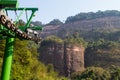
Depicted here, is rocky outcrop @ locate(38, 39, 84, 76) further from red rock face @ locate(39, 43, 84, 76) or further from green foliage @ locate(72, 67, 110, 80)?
green foliage @ locate(72, 67, 110, 80)

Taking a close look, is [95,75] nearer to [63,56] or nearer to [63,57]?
[63,57]

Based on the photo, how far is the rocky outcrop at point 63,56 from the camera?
6412 inches

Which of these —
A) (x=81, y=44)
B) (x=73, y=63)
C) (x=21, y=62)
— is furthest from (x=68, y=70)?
(x=21, y=62)

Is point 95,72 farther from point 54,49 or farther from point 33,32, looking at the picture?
point 33,32

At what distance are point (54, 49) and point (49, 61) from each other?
6.46 m

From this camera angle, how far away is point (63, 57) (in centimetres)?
16688

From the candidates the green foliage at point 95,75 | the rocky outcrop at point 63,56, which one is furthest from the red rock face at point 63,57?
the green foliage at point 95,75

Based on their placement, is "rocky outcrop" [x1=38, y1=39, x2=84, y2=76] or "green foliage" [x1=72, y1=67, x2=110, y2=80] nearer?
"green foliage" [x1=72, y1=67, x2=110, y2=80]

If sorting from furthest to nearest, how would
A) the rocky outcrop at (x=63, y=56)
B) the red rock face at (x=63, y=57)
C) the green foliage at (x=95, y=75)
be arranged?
the rocky outcrop at (x=63, y=56)
the red rock face at (x=63, y=57)
the green foliage at (x=95, y=75)

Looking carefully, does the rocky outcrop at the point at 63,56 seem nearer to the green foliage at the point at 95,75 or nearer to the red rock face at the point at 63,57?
the red rock face at the point at 63,57

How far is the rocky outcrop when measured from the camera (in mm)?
162875

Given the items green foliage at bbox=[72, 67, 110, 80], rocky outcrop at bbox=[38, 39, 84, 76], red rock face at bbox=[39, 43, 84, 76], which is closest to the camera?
green foliage at bbox=[72, 67, 110, 80]

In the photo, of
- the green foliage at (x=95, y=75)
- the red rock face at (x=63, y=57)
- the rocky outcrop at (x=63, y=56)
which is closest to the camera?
the green foliage at (x=95, y=75)

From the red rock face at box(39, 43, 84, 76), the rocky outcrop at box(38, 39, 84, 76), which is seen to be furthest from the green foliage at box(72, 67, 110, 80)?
the rocky outcrop at box(38, 39, 84, 76)
